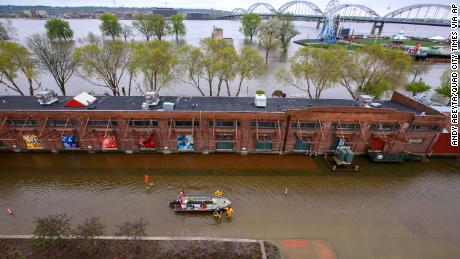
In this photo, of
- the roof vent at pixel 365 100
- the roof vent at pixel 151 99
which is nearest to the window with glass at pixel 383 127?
the roof vent at pixel 365 100

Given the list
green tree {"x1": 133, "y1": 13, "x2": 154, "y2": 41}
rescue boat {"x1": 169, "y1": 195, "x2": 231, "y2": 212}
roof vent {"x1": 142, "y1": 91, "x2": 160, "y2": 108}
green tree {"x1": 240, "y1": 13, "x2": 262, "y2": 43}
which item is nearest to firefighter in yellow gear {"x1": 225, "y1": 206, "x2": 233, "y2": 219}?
rescue boat {"x1": 169, "y1": 195, "x2": 231, "y2": 212}

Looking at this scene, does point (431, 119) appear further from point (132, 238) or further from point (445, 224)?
point (132, 238)

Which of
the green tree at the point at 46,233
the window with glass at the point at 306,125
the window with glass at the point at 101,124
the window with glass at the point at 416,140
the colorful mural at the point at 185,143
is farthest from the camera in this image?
the window with glass at the point at 416,140

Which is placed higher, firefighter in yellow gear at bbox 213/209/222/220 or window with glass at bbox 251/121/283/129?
window with glass at bbox 251/121/283/129

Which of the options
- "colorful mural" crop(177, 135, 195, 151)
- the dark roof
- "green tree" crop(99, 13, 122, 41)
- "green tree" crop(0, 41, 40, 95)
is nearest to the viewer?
the dark roof

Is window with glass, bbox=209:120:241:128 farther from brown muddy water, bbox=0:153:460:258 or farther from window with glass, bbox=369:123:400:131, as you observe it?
window with glass, bbox=369:123:400:131

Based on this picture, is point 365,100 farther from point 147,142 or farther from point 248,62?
point 147,142

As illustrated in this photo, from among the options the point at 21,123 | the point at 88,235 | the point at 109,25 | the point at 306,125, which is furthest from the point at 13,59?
the point at 109,25

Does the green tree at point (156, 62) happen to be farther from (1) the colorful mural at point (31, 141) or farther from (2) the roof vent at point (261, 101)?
(1) the colorful mural at point (31, 141)
